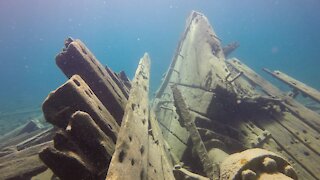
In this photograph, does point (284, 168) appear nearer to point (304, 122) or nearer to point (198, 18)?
point (304, 122)

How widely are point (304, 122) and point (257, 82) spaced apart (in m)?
1.93

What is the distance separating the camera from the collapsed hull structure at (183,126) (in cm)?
212

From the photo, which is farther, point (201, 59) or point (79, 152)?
point (201, 59)

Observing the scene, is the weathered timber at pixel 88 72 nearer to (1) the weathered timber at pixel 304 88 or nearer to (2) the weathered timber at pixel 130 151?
(2) the weathered timber at pixel 130 151

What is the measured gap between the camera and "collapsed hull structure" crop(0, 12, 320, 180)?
6.97 ft

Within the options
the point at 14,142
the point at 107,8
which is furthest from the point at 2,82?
the point at 14,142

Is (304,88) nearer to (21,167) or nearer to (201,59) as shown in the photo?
(201,59)

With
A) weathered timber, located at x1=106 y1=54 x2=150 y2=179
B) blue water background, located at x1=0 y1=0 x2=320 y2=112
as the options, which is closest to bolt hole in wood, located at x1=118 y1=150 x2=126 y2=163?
weathered timber, located at x1=106 y1=54 x2=150 y2=179

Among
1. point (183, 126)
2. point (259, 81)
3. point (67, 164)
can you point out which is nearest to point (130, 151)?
point (67, 164)

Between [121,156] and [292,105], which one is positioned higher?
[121,156]

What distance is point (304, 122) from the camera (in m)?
5.38

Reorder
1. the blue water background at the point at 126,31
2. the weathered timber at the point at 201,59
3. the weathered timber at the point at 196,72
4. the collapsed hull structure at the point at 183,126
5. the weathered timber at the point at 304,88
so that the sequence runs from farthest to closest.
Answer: the blue water background at the point at 126,31, the weathered timber at the point at 304,88, the weathered timber at the point at 201,59, the weathered timber at the point at 196,72, the collapsed hull structure at the point at 183,126

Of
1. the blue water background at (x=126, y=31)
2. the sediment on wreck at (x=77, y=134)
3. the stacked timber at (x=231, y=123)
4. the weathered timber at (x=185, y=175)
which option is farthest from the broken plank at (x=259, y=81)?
the blue water background at (x=126, y=31)

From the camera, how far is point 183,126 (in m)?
4.31
